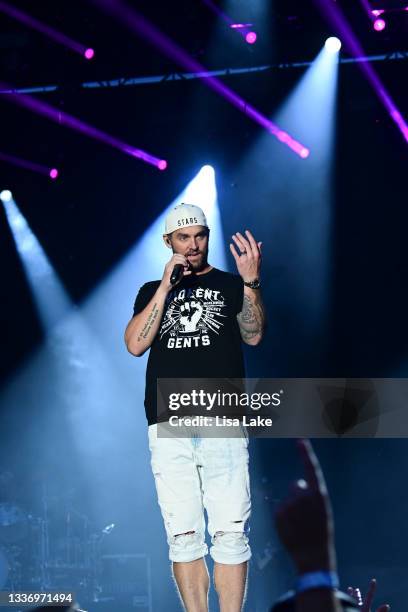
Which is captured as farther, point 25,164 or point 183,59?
point 25,164

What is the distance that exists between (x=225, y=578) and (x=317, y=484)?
293 centimetres

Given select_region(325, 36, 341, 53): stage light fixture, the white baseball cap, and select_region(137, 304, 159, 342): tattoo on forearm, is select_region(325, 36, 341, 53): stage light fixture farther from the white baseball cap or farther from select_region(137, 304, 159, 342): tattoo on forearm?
select_region(137, 304, 159, 342): tattoo on forearm

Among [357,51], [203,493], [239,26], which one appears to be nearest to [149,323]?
[203,493]

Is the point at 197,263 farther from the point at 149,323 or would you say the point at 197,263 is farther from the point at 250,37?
the point at 250,37

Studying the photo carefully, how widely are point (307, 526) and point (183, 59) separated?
8874 millimetres

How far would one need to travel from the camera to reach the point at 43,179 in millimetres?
10680

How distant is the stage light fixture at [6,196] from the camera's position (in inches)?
415

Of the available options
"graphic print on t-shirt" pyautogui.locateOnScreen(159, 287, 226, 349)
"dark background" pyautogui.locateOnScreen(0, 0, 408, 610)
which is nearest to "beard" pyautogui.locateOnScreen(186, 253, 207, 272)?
"graphic print on t-shirt" pyautogui.locateOnScreen(159, 287, 226, 349)

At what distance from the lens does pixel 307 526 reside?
130 cm

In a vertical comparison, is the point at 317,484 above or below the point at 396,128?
below

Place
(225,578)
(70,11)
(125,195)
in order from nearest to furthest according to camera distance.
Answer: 1. (225,578)
2. (70,11)
3. (125,195)

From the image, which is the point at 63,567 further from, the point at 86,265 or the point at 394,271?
the point at 394,271

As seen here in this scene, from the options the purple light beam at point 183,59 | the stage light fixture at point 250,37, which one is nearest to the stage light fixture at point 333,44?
the stage light fixture at point 250,37

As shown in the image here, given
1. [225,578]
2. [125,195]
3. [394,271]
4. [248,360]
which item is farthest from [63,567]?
[225,578]
